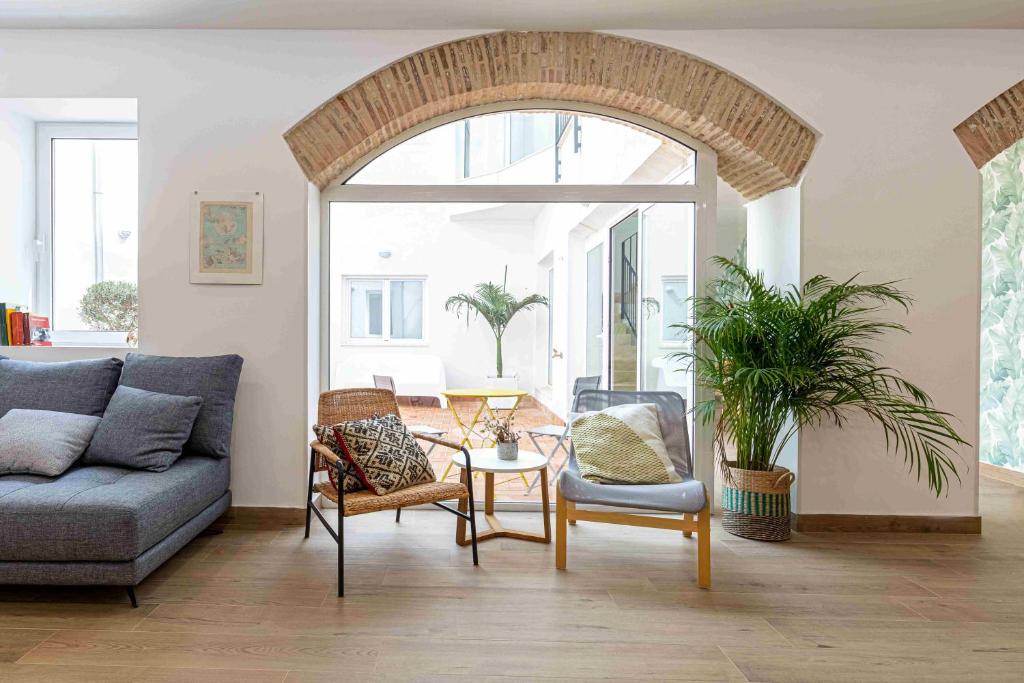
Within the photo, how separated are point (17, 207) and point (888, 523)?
5.78 m

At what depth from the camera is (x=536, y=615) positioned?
97.2 inches

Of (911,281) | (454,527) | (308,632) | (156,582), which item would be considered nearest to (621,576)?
(454,527)

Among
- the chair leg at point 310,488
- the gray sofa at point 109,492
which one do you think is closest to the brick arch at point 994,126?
the chair leg at point 310,488

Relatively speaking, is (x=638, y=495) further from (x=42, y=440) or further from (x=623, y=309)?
(x=42, y=440)

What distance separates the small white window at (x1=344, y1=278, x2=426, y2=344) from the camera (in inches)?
198

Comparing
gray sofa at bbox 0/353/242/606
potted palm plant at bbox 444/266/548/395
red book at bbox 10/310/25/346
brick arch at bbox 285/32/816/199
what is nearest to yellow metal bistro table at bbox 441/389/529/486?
potted palm plant at bbox 444/266/548/395

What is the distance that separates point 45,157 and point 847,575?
5429 mm

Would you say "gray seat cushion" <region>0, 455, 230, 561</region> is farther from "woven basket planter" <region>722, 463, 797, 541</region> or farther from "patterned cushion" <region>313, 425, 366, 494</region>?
"woven basket planter" <region>722, 463, 797, 541</region>

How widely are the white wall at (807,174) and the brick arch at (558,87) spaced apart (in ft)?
0.27

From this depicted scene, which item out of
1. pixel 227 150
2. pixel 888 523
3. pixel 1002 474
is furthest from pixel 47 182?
pixel 1002 474

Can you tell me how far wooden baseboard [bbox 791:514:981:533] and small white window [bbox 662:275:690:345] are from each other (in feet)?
4.40

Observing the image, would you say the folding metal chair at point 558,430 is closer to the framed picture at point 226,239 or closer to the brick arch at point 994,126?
the framed picture at point 226,239

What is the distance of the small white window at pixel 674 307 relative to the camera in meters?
3.99

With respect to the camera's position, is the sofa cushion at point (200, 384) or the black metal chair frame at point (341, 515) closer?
the black metal chair frame at point (341, 515)
